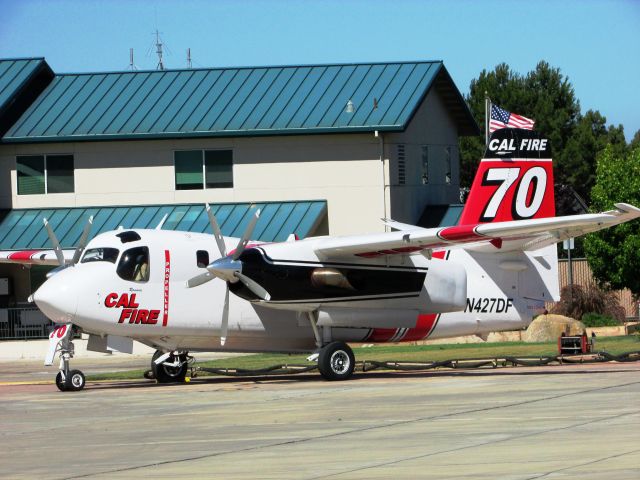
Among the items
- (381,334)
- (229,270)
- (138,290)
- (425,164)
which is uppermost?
(425,164)

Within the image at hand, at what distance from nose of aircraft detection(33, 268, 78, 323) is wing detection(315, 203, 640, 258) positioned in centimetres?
526

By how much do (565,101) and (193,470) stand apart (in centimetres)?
7981

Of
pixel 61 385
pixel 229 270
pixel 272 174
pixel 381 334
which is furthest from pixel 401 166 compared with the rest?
pixel 61 385

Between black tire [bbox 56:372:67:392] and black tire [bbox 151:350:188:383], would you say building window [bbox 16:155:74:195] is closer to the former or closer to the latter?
black tire [bbox 151:350:188:383]

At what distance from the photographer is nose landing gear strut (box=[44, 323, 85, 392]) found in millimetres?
24141

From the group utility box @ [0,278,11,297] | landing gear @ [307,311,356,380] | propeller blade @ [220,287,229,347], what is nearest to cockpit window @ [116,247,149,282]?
propeller blade @ [220,287,229,347]

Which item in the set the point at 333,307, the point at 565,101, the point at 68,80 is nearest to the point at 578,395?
the point at 333,307

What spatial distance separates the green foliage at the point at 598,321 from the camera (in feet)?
155

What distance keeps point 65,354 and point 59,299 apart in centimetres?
140

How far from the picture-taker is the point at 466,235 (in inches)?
932

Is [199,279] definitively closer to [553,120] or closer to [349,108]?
[349,108]

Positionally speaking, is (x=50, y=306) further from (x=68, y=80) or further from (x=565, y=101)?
(x=565, y=101)

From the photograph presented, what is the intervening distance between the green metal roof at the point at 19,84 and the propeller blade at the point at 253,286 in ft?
79.9

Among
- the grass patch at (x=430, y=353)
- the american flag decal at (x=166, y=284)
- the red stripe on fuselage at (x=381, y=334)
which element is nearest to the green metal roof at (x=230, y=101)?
the grass patch at (x=430, y=353)
